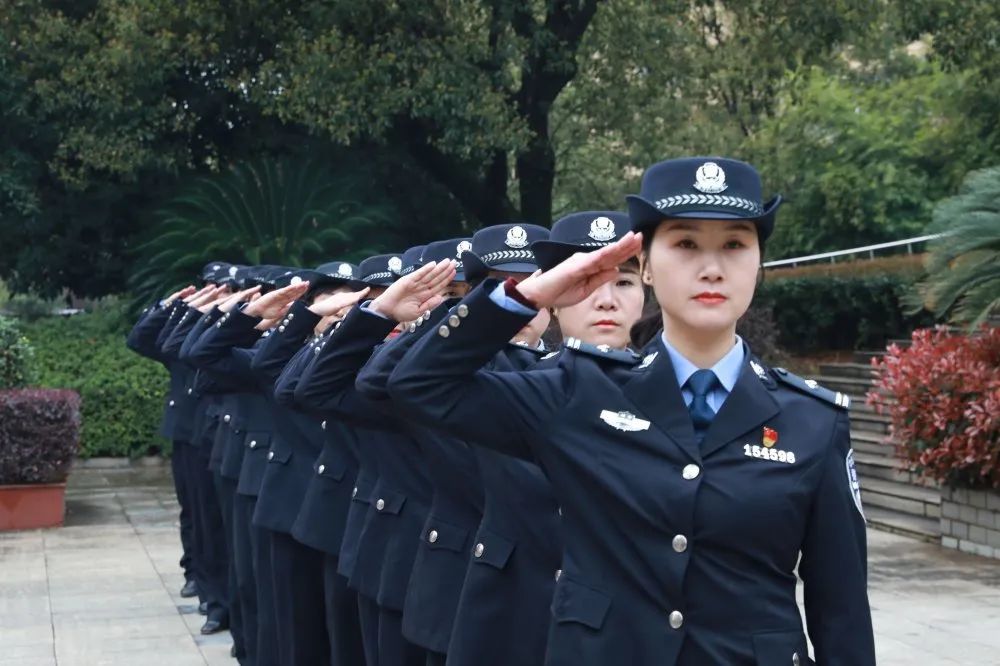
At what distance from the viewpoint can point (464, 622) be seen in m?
4.55

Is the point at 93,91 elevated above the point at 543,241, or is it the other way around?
the point at 93,91

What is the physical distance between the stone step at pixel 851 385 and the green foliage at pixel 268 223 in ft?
20.0

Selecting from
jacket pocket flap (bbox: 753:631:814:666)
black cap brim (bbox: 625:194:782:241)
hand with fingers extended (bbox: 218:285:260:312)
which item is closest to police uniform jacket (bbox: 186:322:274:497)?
hand with fingers extended (bbox: 218:285:260:312)

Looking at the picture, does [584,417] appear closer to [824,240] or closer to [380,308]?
[380,308]

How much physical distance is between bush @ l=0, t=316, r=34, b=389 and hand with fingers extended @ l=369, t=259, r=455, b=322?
1134 centimetres

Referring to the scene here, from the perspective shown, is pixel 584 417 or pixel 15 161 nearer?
pixel 584 417

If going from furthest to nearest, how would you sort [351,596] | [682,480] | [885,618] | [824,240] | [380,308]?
1. [824,240]
2. [885,618]
3. [351,596]
4. [380,308]
5. [682,480]

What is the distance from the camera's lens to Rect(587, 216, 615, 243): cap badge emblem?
4.75 m

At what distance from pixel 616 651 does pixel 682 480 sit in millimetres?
386

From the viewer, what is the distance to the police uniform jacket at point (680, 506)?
327cm

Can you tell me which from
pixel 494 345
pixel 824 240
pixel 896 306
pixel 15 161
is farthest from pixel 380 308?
pixel 824 240

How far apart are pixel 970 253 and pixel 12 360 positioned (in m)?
8.97

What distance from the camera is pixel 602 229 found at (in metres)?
4.78

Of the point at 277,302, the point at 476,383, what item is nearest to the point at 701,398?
the point at 476,383
